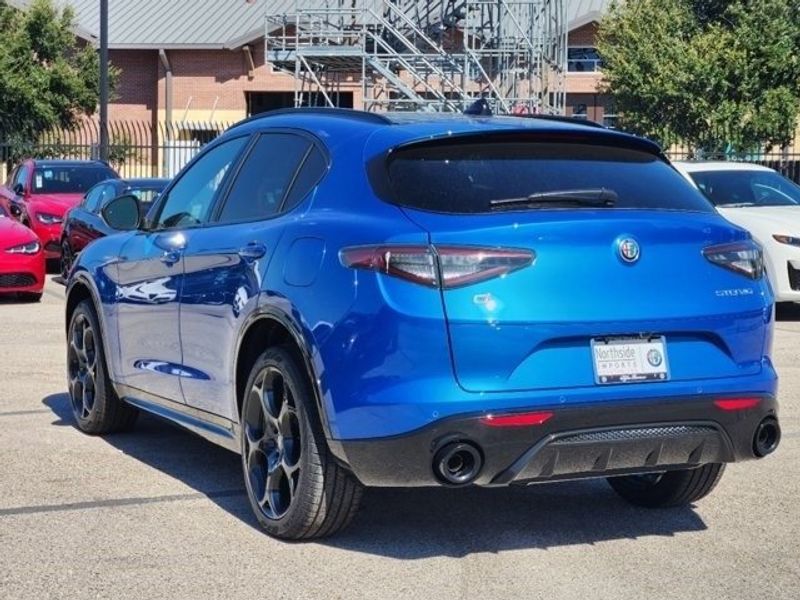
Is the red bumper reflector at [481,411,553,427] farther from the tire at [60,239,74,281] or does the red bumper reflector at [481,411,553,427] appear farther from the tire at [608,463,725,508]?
the tire at [60,239,74,281]

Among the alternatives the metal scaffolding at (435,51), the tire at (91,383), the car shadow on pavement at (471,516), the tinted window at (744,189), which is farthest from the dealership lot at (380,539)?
the metal scaffolding at (435,51)

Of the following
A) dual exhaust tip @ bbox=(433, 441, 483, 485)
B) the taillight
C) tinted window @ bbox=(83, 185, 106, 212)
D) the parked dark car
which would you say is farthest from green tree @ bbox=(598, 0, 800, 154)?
dual exhaust tip @ bbox=(433, 441, 483, 485)

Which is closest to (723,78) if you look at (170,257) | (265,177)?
(170,257)

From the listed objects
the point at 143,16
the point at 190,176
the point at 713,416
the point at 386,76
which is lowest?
the point at 713,416

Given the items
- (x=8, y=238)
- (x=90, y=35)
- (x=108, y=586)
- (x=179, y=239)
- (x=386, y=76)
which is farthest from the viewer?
(x=90, y=35)

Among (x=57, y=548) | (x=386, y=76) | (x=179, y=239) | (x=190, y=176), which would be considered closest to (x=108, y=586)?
(x=57, y=548)

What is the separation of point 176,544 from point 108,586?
1.92 ft

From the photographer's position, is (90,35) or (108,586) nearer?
(108,586)

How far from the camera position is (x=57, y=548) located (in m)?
5.64

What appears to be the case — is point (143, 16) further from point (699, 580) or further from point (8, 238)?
point (699, 580)

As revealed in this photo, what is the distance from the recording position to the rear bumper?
504 centimetres

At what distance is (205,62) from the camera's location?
44875 millimetres

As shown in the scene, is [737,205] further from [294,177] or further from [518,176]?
[518,176]

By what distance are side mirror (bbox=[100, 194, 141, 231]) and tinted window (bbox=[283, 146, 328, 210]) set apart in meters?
1.83
